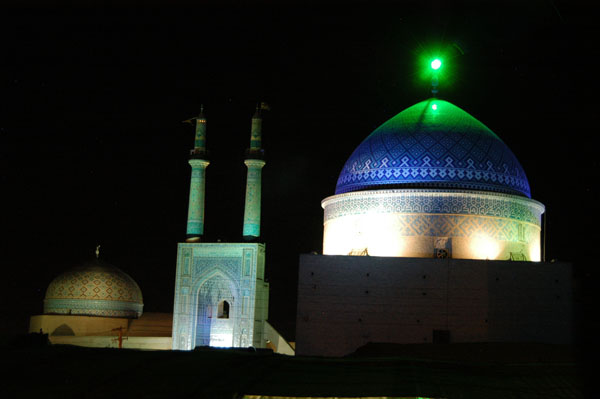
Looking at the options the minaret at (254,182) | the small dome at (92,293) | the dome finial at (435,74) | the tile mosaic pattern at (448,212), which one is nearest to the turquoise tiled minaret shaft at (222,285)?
the minaret at (254,182)

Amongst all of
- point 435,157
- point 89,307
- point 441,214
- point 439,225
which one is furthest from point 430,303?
point 89,307

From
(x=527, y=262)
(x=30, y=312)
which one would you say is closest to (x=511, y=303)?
(x=527, y=262)

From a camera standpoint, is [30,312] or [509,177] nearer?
[509,177]

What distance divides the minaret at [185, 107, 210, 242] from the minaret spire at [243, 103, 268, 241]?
3.89ft

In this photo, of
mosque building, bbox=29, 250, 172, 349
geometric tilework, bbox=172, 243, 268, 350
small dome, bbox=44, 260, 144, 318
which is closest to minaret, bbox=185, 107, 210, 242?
geometric tilework, bbox=172, 243, 268, 350

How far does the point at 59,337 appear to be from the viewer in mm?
21672

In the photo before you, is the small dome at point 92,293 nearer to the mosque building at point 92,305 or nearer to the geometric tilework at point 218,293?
the mosque building at point 92,305

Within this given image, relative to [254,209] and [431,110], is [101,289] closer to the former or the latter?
[254,209]

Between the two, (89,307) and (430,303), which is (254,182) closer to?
(430,303)

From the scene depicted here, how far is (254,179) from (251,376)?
12.4 m

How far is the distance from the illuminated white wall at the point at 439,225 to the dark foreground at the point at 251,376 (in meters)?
7.28

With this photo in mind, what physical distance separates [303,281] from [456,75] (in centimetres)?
621

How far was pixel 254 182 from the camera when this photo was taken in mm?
19531

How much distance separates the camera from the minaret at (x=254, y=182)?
1922cm
